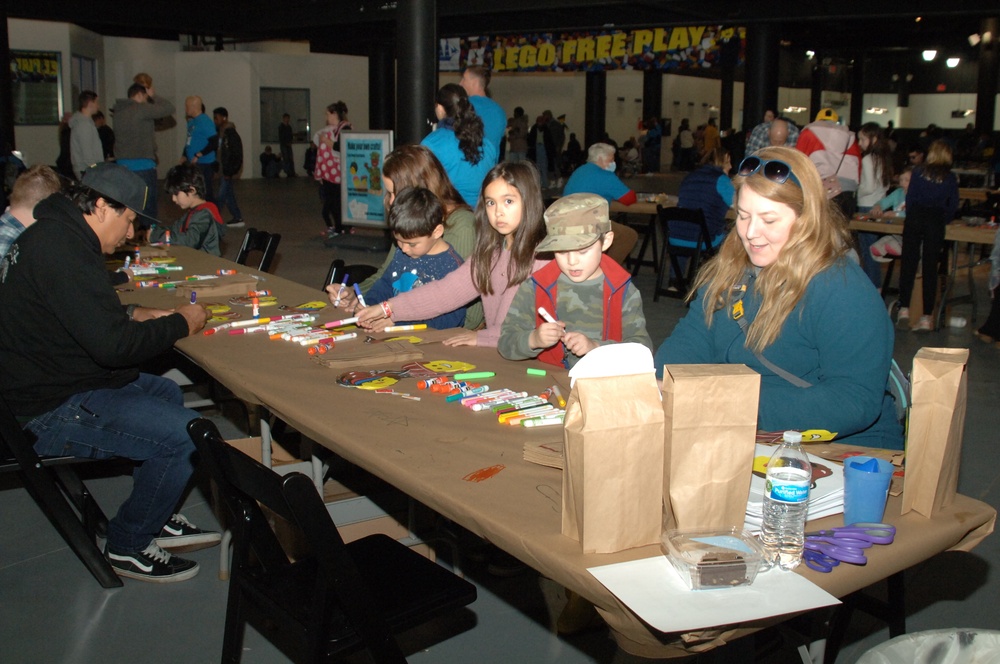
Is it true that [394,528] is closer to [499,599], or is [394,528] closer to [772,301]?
[499,599]

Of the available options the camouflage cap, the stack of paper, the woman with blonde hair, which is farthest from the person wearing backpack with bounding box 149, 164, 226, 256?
the stack of paper

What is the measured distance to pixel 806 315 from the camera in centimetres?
208

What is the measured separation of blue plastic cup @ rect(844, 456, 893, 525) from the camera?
1.53 meters

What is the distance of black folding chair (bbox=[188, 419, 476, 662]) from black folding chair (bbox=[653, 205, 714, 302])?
5.49m

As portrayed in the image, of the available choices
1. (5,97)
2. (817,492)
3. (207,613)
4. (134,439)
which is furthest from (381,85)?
(817,492)

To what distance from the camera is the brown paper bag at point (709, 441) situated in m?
1.38

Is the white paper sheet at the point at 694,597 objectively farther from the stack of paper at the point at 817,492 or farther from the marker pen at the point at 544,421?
the marker pen at the point at 544,421

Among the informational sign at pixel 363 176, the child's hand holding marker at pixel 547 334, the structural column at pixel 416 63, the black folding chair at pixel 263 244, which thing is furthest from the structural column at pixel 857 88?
the child's hand holding marker at pixel 547 334

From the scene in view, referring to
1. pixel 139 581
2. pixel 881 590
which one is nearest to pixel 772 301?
pixel 881 590

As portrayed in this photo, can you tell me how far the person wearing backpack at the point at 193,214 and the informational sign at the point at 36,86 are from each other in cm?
1233

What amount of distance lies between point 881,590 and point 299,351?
80.9 inches

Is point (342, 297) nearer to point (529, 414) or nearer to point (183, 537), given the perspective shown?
point (183, 537)

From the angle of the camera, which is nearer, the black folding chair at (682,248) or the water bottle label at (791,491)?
the water bottle label at (791,491)

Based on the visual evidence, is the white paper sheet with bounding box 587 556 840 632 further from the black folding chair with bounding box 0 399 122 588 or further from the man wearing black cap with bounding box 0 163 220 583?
the black folding chair with bounding box 0 399 122 588
